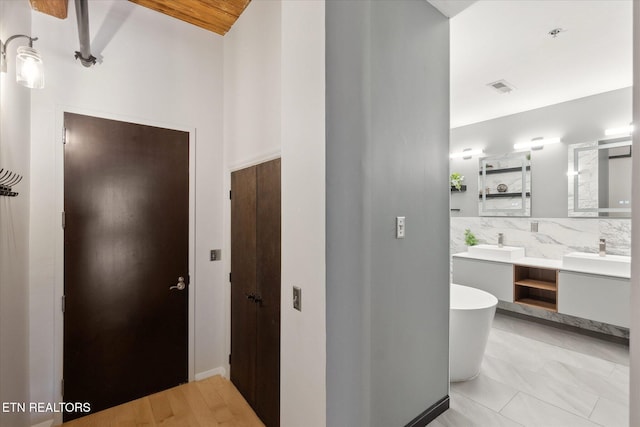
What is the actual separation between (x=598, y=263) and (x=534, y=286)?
2.15 feet

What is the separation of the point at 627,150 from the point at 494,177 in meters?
1.38

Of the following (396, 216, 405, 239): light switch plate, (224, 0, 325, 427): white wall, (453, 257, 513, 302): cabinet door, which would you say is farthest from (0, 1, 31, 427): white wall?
(453, 257, 513, 302): cabinet door

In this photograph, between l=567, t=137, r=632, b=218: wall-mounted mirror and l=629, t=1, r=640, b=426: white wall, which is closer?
l=629, t=1, r=640, b=426: white wall

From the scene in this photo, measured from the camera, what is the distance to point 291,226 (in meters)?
1.60

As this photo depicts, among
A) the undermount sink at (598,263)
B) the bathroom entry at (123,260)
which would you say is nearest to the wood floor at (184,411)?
the bathroom entry at (123,260)

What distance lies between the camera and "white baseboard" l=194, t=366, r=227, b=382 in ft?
8.47

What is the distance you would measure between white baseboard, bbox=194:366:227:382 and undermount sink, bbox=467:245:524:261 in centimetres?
353

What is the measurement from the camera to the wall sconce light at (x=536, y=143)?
12.3 ft

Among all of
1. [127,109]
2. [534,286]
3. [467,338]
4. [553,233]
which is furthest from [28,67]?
[553,233]

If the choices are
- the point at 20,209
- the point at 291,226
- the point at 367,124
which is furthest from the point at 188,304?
the point at 367,124

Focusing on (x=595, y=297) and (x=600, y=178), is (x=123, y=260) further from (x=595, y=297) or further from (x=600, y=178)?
(x=600, y=178)

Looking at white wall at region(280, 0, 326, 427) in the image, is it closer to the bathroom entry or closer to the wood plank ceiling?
the wood plank ceiling

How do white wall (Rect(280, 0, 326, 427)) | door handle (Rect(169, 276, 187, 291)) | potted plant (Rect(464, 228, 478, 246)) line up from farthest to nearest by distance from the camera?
potted plant (Rect(464, 228, 478, 246)) → door handle (Rect(169, 276, 187, 291)) → white wall (Rect(280, 0, 326, 427))

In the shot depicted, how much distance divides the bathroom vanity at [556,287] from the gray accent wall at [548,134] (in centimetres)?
81
